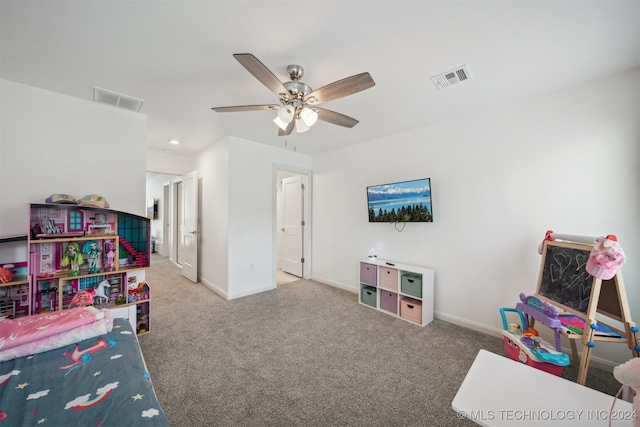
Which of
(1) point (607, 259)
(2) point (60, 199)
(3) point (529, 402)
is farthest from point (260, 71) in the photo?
(1) point (607, 259)

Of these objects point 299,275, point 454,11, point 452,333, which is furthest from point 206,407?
point 299,275

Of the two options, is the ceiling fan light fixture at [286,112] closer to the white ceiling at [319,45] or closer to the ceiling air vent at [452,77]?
Result: the white ceiling at [319,45]


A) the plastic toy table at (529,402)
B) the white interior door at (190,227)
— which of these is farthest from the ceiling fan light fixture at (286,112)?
the white interior door at (190,227)

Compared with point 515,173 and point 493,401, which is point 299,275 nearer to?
point 515,173

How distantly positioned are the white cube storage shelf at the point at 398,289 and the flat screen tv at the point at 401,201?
0.65m

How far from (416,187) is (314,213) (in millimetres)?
2146

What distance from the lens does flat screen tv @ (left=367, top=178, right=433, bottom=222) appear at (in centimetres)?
315

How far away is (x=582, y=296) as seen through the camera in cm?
182

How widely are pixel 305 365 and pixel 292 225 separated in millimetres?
3215

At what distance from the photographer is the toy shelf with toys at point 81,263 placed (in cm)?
213

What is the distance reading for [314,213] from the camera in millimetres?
4844

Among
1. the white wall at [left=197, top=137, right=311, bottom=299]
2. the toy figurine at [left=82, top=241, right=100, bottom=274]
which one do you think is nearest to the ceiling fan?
the toy figurine at [left=82, top=241, right=100, bottom=274]

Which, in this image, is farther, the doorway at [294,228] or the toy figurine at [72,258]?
the doorway at [294,228]

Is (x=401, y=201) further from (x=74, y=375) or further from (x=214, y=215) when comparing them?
(x=74, y=375)
